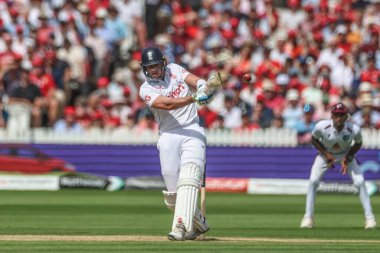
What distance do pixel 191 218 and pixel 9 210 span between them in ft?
21.0

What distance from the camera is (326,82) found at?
23.6 m

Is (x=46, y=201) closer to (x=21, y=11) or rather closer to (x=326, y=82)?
(x=326, y=82)

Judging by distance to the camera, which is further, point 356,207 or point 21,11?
point 21,11

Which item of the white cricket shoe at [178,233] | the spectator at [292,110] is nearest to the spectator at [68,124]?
the spectator at [292,110]

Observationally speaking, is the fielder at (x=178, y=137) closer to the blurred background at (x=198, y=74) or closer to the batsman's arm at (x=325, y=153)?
the batsman's arm at (x=325, y=153)

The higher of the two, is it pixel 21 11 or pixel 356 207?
pixel 21 11

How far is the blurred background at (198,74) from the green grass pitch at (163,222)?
1.78m

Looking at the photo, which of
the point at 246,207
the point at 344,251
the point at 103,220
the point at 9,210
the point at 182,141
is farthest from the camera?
the point at 246,207

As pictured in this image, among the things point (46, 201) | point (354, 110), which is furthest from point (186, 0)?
point (46, 201)

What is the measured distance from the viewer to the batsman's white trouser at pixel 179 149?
11656mm

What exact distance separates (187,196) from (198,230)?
0.63 meters

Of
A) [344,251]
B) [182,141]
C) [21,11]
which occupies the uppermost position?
[21,11]

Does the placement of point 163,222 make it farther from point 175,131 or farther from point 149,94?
point 149,94

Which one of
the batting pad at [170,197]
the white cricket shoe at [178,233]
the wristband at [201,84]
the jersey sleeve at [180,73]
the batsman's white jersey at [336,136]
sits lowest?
the white cricket shoe at [178,233]
